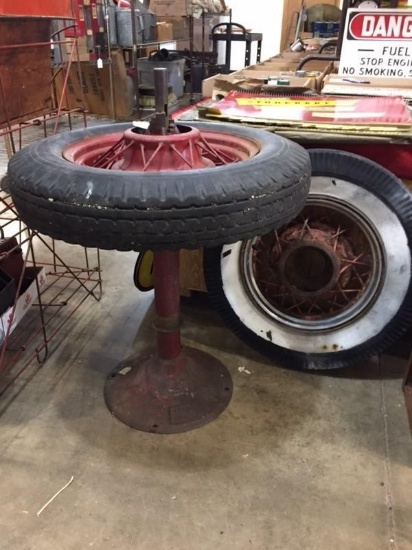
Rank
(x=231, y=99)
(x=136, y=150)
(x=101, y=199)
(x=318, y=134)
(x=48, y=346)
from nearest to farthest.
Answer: (x=101, y=199) → (x=136, y=150) → (x=318, y=134) → (x=48, y=346) → (x=231, y=99)

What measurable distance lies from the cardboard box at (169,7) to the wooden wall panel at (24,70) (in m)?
6.46

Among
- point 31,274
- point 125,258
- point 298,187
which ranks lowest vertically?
point 125,258

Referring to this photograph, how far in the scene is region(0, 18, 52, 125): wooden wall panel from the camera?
148cm

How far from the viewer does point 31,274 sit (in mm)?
2016

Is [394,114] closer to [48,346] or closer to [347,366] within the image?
[347,366]

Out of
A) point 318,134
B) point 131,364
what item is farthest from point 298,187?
point 131,364

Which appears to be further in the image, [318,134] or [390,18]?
[390,18]

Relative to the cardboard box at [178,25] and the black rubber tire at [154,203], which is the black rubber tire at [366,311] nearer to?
the black rubber tire at [154,203]

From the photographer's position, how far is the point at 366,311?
1.71 meters

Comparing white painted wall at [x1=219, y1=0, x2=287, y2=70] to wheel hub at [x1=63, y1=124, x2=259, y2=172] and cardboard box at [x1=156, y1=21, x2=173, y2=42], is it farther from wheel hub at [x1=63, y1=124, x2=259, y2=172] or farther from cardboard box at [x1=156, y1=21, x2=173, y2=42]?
wheel hub at [x1=63, y1=124, x2=259, y2=172]

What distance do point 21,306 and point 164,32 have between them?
6.34 metres

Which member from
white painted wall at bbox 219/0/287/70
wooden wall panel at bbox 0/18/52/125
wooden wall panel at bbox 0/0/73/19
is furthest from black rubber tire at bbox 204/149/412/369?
white painted wall at bbox 219/0/287/70

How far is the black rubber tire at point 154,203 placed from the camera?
102 centimetres

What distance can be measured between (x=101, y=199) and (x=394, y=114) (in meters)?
1.32
